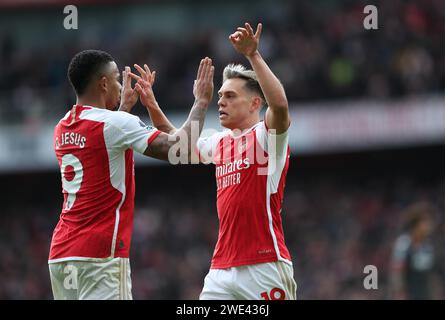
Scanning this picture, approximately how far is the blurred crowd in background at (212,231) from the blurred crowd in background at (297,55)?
8.16 feet

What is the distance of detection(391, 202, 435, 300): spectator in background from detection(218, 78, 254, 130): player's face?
5.63 metres

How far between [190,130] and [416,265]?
639cm

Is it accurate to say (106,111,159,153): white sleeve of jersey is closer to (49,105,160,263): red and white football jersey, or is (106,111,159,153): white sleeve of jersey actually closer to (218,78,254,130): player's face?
(49,105,160,263): red and white football jersey

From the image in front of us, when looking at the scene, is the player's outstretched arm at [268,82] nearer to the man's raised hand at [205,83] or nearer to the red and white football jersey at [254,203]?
the red and white football jersey at [254,203]

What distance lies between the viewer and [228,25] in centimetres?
2438

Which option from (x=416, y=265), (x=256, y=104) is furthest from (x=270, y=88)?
(x=416, y=265)

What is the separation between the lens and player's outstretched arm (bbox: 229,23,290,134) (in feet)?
21.2

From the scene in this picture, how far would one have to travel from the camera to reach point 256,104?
724 centimetres

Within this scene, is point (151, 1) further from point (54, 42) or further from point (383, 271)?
point (383, 271)

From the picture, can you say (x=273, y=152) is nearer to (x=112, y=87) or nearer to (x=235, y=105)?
(x=235, y=105)

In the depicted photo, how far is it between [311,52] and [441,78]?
3067 mm

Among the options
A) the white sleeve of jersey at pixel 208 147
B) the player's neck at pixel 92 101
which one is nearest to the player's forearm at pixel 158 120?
the white sleeve of jersey at pixel 208 147

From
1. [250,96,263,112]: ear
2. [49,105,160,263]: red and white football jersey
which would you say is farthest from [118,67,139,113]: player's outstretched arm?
[250,96,263,112]: ear

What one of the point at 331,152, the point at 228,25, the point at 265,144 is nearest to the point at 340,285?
the point at 331,152
